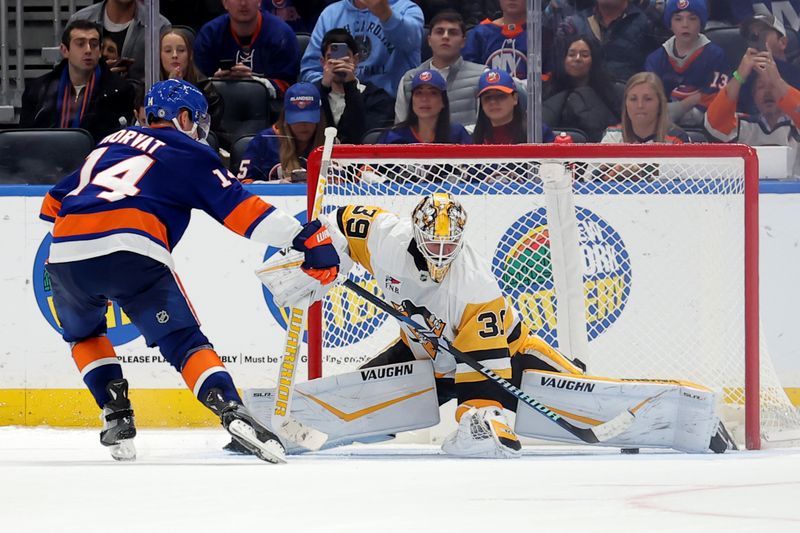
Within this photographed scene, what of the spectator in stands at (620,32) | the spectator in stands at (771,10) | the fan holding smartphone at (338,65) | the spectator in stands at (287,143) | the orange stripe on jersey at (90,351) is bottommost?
the orange stripe on jersey at (90,351)

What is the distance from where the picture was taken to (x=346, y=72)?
527cm

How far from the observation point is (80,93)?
5.27m

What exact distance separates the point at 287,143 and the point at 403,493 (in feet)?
8.36

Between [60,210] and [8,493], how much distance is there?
1.15 m

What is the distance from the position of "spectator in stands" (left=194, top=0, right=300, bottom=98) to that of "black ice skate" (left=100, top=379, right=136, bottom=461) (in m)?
2.21

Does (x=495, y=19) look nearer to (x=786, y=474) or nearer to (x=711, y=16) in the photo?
(x=711, y=16)

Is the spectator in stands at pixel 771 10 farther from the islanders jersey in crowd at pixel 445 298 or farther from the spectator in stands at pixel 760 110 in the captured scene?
the islanders jersey in crowd at pixel 445 298

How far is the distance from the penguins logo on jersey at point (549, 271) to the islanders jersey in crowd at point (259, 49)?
5.18 ft

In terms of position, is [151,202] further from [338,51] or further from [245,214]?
[338,51]

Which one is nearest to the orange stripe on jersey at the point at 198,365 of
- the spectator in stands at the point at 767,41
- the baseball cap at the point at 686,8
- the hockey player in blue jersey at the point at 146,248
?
the hockey player in blue jersey at the point at 146,248

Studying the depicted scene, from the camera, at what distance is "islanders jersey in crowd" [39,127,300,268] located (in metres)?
3.44

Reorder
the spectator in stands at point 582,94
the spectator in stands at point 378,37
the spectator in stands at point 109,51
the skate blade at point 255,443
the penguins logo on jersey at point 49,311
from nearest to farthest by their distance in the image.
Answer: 1. the skate blade at point 255,443
2. the penguins logo on jersey at point 49,311
3. the spectator in stands at point 582,94
4. the spectator in stands at point 109,51
5. the spectator in stands at point 378,37

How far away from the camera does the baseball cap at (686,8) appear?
5.41 metres

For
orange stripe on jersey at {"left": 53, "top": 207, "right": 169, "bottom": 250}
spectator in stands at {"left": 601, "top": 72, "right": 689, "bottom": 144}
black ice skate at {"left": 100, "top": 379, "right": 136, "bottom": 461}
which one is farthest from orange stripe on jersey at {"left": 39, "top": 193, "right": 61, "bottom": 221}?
spectator in stands at {"left": 601, "top": 72, "right": 689, "bottom": 144}
